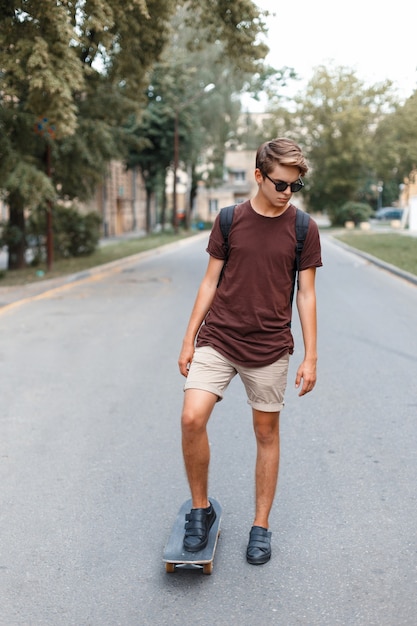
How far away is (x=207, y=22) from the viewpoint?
1700 centimetres

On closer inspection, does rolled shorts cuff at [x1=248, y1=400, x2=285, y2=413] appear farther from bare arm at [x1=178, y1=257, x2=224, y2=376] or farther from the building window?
the building window

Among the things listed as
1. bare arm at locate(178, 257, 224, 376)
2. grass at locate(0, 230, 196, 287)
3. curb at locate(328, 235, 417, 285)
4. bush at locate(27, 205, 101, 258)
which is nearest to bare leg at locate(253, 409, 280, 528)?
bare arm at locate(178, 257, 224, 376)

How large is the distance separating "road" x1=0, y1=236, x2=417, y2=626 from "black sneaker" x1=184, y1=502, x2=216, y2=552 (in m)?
0.14

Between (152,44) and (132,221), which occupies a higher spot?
(152,44)

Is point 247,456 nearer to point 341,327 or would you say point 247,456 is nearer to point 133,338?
point 133,338

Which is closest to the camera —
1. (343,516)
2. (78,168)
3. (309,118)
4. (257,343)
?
(257,343)

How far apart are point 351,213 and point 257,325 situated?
61583mm

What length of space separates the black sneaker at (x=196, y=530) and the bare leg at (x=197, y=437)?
54 millimetres

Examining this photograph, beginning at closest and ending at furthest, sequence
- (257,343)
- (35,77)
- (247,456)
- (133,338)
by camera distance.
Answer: (257,343) < (247,456) < (133,338) < (35,77)

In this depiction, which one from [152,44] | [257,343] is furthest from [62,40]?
[257,343]

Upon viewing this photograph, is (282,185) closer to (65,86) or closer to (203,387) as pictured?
(203,387)

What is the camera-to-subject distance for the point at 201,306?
11.9ft

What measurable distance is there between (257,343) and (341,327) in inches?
291

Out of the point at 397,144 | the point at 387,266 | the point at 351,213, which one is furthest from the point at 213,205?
the point at 387,266
